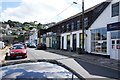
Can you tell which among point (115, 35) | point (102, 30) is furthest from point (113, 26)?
point (102, 30)

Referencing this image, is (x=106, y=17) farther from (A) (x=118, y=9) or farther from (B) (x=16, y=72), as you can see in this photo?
(B) (x=16, y=72)

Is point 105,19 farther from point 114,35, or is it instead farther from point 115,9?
point 114,35

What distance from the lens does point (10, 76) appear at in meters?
2.51

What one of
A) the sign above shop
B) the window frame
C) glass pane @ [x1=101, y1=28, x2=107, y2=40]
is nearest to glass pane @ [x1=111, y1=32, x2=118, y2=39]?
the sign above shop

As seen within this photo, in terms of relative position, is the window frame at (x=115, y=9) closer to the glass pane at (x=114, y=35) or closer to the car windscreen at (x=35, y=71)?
the glass pane at (x=114, y=35)

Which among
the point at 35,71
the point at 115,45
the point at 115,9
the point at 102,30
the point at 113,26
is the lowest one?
the point at 35,71

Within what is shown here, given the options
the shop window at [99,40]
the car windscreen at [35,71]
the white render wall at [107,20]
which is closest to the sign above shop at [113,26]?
the white render wall at [107,20]

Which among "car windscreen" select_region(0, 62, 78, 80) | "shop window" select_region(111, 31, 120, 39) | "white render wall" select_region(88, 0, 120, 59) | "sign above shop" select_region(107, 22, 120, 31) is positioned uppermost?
"white render wall" select_region(88, 0, 120, 59)

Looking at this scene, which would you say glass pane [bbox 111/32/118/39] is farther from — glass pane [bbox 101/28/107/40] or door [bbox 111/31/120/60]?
glass pane [bbox 101/28/107/40]

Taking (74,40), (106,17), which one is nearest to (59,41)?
(74,40)

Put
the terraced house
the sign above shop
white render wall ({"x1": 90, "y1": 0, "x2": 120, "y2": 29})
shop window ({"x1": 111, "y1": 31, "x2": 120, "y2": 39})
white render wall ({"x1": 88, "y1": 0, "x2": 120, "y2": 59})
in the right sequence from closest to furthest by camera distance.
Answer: the sign above shop, shop window ({"x1": 111, "y1": 31, "x2": 120, "y2": 39}), the terraced house, white render wall ({"x1": 88, "y1": 0, "x2": 120, "y2": 59}), white render wall ({"x1": 90, "y1": 0, "x2": 120, "y2": 29})

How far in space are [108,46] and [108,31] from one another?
71.7 inches

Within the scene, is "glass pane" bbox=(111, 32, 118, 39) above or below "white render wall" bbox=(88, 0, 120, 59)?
below

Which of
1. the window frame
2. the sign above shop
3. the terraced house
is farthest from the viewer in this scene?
the window frame
